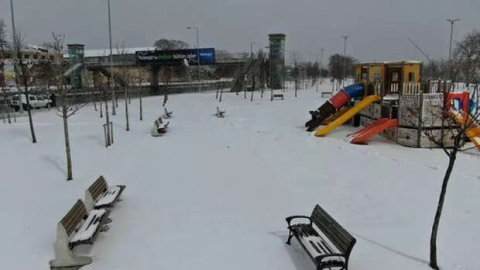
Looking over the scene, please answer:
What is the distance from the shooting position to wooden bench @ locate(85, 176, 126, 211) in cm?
849

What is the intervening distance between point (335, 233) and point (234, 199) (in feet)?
12.3

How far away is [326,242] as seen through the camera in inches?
264

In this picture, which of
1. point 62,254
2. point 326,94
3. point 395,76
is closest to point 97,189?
point 62,254

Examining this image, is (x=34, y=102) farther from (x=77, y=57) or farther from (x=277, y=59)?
(x=277, y=59)

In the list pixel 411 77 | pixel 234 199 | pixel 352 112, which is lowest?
pixel 234 199

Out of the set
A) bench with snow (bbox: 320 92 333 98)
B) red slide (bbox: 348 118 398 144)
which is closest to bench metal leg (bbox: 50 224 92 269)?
red slide (bbox: 348 118 398 144)

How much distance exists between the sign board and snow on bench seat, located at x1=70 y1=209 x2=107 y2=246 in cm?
4808

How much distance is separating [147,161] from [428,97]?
1181cm

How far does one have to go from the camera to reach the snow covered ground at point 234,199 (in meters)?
6.83

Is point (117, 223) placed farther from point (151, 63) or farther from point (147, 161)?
point (151, 63)

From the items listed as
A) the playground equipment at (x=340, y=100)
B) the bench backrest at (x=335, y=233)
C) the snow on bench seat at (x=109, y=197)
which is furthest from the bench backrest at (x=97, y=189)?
the playground equipment at (x=340, y=100)

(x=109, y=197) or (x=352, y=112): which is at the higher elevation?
(x=352, y=112)

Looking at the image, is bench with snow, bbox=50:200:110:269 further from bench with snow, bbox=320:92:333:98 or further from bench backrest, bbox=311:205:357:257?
bench with snow, bbox=320:92:333:98

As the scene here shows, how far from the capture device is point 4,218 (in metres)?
8.53
